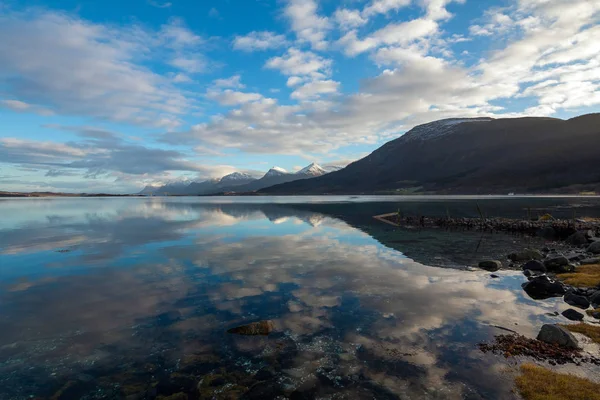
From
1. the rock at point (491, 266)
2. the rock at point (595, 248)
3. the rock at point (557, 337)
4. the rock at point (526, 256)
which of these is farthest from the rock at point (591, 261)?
the rock at point (557, 337)

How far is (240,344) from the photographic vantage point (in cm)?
1477

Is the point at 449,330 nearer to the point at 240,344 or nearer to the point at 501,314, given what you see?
the point at 501,314

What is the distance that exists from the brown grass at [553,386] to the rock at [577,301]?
34.7 ft

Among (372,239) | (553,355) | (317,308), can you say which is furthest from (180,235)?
(553,355)

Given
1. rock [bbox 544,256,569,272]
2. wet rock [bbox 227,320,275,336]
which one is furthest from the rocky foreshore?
wet rock [bbox 227,320,275,336]

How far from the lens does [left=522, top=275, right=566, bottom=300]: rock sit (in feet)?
71.2

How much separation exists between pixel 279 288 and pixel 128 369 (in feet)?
38.8

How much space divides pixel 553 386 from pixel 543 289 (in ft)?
44.3

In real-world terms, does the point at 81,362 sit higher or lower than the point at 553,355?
higher

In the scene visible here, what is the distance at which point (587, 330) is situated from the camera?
51.5 ft

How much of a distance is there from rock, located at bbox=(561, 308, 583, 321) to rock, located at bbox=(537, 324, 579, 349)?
4047 millimetres

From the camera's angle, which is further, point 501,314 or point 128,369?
point 501,314

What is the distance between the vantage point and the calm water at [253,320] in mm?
11828

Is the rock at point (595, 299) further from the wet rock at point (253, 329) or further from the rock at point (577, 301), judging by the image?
the wet rock at point (253, 329)
